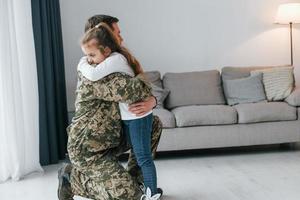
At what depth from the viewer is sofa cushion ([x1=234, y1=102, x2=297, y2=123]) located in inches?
164

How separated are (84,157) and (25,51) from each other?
1.70 metres

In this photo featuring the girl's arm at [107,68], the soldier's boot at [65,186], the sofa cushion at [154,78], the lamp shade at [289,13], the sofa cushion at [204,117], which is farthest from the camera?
the lamp shade at [289,13]

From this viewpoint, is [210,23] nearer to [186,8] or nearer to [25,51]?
[186,8]

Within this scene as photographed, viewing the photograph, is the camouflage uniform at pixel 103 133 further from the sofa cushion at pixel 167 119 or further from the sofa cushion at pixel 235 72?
the sofa cushion at pixel 235 72

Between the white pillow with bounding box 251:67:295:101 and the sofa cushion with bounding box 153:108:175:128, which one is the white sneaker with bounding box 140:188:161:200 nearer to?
the sofa cushion with bounding box 153:108:175:128

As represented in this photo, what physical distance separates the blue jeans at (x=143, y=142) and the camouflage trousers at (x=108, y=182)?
0.10 metres

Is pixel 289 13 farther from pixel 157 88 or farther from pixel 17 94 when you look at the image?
pixel 17 94

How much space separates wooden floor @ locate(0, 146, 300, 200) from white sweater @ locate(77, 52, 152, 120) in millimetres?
744

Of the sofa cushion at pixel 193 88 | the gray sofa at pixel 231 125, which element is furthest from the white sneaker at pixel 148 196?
the sofa cushion at pixel 193 88

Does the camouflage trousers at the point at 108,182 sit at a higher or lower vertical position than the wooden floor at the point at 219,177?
higher

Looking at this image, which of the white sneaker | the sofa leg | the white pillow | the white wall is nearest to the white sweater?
the white sneaker

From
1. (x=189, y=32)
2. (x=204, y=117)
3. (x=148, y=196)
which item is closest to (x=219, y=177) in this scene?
(x=204, y=117)

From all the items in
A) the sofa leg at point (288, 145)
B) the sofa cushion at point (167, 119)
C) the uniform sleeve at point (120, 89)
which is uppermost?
the uniform sleeve at point (120, 89)

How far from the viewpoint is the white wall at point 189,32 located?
5156mm
